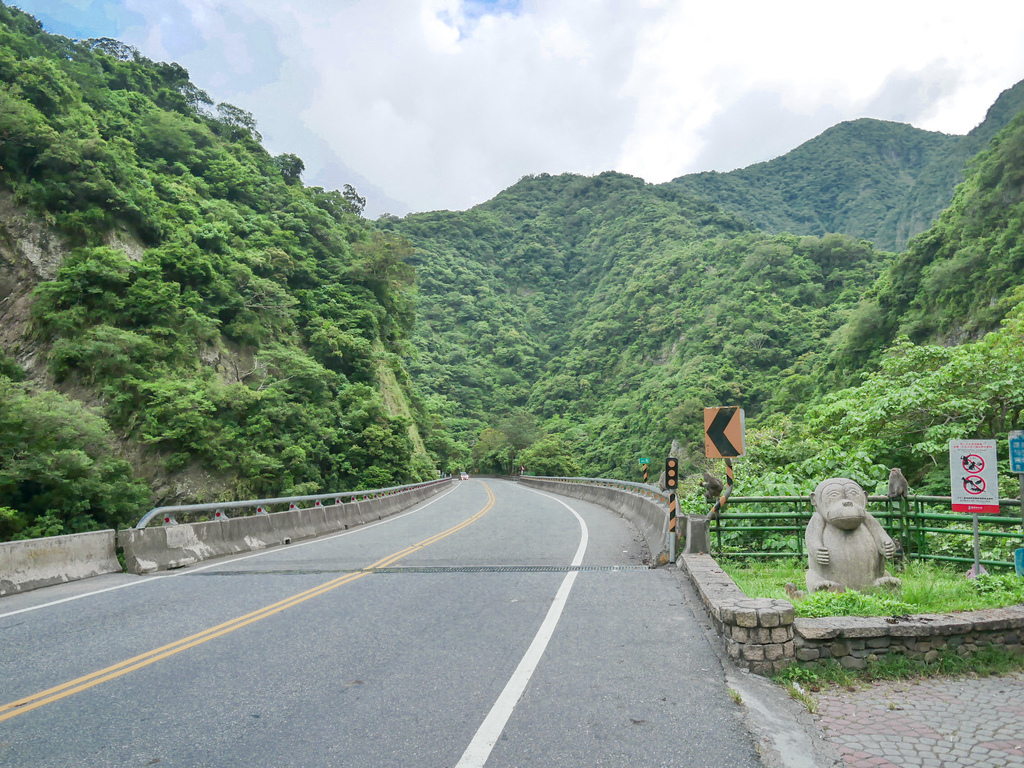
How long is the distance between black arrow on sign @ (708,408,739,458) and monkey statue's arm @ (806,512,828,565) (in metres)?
1.89

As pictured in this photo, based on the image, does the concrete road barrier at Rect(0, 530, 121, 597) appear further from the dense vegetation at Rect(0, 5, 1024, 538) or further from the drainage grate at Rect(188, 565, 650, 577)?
the dense vegetation at Rect(0, 5, 1024, 538)

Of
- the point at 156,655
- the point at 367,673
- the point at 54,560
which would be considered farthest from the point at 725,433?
the point at 54,560

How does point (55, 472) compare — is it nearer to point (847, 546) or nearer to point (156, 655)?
point (156, 655)

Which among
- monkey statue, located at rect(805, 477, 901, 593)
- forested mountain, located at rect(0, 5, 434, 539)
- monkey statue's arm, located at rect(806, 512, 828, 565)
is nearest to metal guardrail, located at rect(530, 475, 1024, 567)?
monkey statue, located at rect(805, 477, 901, 593)

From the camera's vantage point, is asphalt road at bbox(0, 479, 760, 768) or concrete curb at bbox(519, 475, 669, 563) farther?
concrete curb at bbox(519, 475, 669, 563)

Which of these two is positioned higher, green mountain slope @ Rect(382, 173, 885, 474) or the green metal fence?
green mountain slope @ Rect(382, 173, 885, 474)

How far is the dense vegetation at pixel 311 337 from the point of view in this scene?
60.0ft

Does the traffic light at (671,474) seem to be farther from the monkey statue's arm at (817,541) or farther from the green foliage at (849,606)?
the green foliage at (849,606)

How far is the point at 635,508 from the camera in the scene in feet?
59.7

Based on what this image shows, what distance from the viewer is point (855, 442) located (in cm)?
1424

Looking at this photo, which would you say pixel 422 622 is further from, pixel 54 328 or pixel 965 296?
pixel 965 296

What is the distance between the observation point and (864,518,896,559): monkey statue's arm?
259 inches

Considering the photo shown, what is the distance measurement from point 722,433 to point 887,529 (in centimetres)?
271

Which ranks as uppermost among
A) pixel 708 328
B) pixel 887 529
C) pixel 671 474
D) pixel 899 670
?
pixel 708 328
